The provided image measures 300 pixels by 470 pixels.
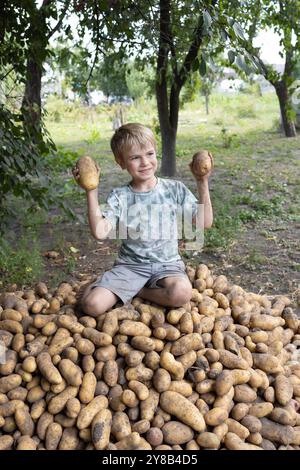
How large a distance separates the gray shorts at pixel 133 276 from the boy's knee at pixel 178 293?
0.12m

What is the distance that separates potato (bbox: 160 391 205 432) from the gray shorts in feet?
1.81

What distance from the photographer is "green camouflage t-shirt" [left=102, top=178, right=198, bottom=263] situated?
2.60 meters

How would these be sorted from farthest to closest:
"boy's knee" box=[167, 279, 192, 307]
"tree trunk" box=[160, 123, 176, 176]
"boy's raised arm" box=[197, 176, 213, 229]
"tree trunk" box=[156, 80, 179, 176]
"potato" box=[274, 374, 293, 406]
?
"tree trunk" box=[160, 123, 176, 176] → "tree trunk" box=[156, 80, 179, 176] → "boy's raised arm" box=[197, 176, 213, 229] → "boy's knee" box=[167, 279, 192, 307] → "potato" box=[274, 374, 293, 406]

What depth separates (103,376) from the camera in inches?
85.6

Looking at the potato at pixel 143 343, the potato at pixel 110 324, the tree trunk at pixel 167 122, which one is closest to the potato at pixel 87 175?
the potato at pixel 110 324

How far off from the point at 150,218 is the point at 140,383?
858 mm

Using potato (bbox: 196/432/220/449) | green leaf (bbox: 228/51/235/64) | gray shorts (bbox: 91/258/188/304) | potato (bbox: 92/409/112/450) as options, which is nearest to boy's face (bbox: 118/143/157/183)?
gray shorts (bbox: 91/258/188/304)

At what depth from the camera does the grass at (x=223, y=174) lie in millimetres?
4383

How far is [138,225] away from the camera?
2.61m

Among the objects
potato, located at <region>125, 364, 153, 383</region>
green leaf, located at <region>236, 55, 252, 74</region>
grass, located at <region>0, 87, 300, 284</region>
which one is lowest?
grass, located at <region>0, 87, 300, 284</region>

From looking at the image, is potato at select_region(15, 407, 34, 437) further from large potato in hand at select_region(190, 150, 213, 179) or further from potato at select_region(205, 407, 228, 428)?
large potato in hand at select_region(190, 150, 213, 179)

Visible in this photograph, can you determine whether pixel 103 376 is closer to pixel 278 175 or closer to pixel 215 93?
pixel 278 175

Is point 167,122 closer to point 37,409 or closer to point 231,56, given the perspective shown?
point 231,56
